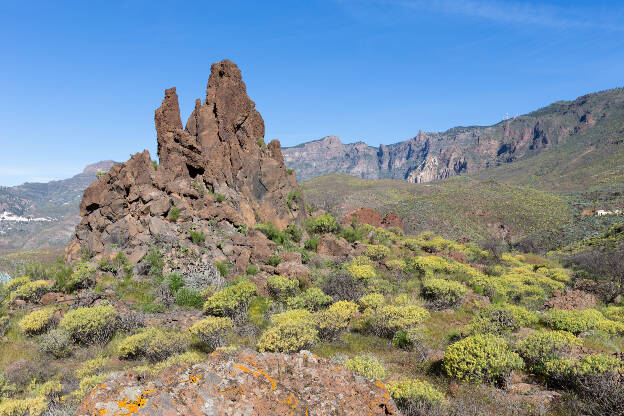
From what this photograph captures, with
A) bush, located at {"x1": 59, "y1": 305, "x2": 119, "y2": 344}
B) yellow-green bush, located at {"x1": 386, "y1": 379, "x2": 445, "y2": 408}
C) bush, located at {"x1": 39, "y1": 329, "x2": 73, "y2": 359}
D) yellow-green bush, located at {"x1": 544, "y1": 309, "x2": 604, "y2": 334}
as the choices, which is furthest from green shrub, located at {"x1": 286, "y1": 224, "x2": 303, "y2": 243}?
yellow-green bush, located at {"x1": 386, "y1": 379, "x2": 445, "y2": 408}

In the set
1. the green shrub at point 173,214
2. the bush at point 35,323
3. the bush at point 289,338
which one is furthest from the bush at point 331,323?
the green shrub at point 173,214

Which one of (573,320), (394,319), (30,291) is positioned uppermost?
(30,291)

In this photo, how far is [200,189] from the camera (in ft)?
64.2

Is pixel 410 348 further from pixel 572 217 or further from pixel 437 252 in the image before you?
pixel 572 217

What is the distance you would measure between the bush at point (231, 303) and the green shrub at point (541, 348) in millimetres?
8711

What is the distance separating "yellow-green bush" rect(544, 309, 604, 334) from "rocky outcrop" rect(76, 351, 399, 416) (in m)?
9.84

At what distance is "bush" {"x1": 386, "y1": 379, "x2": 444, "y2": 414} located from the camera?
5316 millimetres

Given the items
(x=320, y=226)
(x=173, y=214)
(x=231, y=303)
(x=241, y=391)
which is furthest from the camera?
(x=320, y=226)

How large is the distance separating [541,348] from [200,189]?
716 inches

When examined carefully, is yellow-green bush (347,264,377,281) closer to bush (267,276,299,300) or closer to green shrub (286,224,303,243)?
bush (267,276,299,300)

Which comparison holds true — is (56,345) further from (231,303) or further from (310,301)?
(310,301)

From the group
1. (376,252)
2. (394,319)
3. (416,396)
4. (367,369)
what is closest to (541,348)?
(394,319)

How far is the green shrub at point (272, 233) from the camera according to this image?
20312 millimetres

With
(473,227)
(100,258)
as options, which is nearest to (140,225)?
(100,258)
